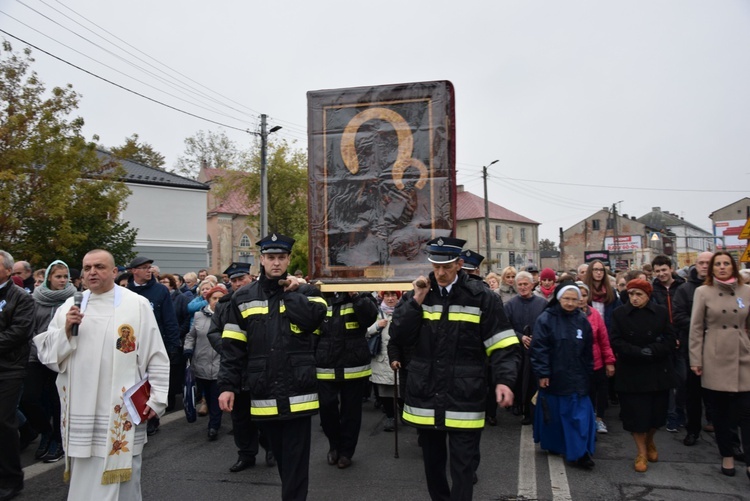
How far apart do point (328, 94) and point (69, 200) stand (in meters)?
11.9

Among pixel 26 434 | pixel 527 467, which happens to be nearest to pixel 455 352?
pixel 527 467

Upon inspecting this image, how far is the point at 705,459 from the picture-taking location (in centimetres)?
648

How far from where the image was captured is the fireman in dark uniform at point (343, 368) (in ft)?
20.9

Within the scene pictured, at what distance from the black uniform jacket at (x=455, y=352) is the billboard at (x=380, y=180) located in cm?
148

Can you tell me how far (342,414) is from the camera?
21.1 ft

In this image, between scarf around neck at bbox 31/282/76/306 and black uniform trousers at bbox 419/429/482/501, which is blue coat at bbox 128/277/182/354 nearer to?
scarf around neck at bbox 31/282/76/306

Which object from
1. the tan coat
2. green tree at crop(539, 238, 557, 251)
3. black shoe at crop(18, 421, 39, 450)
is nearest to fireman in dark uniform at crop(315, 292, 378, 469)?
the tan coat

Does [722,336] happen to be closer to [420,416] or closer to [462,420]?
[462,420]

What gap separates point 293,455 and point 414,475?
1.88m

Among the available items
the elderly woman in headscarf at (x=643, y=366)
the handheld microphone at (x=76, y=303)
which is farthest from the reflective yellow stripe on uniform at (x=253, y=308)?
the elderly woman in headscarf at (x=643, y=366)

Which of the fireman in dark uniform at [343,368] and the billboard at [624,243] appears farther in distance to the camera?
the billboard at [624,243]

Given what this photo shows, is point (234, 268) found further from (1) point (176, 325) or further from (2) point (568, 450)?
(2) point (568, 450)

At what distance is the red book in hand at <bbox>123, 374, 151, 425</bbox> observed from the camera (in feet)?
13.6

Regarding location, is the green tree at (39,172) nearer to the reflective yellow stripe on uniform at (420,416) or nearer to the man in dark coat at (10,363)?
the man in dark coat at (10,363)
